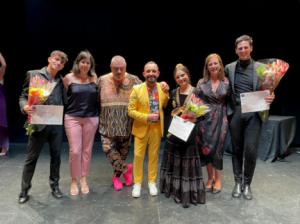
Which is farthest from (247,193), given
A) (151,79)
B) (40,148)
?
(40,148)

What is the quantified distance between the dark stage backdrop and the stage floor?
2.56 metres

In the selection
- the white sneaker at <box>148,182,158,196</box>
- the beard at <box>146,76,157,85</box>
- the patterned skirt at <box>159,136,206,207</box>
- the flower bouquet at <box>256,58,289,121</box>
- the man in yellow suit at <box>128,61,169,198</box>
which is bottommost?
the white sneaker at <box>148,182,158,196</box>

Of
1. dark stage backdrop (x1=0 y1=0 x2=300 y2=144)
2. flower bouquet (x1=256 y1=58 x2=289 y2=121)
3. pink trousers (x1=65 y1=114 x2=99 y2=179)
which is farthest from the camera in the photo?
dark stage backdrop (x1=0 y1=0 x2=300 y2=144)

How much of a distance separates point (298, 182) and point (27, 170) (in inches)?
119

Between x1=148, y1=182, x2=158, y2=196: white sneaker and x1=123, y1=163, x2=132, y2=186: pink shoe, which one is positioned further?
x1=123, y1=163, x2=132, y2=186: pink shoe

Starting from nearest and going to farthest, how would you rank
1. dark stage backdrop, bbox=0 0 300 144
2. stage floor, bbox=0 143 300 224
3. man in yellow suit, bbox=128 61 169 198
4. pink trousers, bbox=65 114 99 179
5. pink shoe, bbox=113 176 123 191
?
stage floor, bbox=0 143 300 224
man in yellow suit, bbox=128 61 169 198
pink trousers, bbox=65 114 99 179
pink shoe, bbox=113 176 123 191
dark stage backdrop, bbox=0 0 300 144

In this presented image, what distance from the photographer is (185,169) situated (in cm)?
264

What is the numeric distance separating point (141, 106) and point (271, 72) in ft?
4.07

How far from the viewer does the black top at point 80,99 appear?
2.75m

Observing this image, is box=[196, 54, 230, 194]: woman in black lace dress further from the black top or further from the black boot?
the black boot

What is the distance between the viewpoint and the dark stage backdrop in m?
5.54

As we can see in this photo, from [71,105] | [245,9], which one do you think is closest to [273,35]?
[245,9]

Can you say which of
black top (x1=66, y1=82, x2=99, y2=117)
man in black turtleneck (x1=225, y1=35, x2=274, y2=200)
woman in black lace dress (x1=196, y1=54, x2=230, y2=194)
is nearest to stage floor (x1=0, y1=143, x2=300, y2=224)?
man in black turtleneck (x1=225, y1=35, x2=274, y2=200)

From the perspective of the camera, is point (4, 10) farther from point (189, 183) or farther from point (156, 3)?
point (189, 183)
